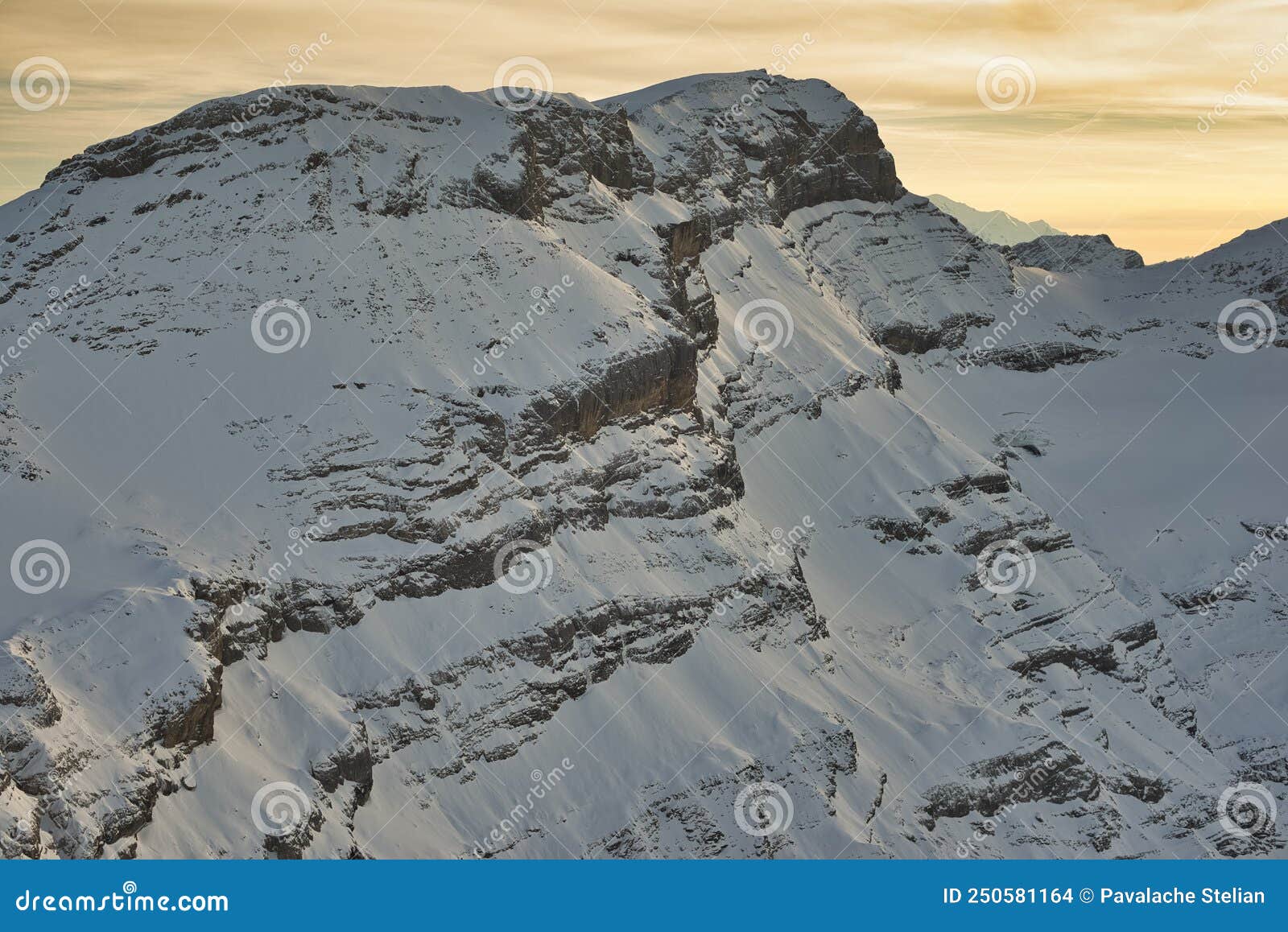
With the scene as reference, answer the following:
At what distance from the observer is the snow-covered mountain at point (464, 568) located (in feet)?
367

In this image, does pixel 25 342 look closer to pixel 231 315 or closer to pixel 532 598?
pixel 231 315

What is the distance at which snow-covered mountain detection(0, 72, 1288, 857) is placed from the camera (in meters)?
112

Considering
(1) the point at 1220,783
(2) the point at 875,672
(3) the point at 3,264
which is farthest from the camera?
(1) the point at 1220,783

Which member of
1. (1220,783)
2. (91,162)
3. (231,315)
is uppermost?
(91,162)

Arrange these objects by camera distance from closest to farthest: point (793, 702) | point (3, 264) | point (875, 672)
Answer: point (793, 702) → point (3, 264) → point (875, 672)

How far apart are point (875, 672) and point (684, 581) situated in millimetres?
25168

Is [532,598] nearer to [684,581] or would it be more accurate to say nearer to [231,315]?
[684,581]

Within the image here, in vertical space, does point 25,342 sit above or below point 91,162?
below

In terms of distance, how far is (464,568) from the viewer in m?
132

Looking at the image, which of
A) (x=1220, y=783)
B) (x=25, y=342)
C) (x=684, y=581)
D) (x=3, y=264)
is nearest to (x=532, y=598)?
(x=684, y=581)

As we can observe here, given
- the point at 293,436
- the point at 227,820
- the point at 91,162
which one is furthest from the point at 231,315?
the point at 227,820

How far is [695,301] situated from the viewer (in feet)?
606

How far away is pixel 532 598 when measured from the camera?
440 feet

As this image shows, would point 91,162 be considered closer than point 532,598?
No
